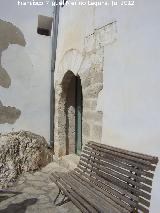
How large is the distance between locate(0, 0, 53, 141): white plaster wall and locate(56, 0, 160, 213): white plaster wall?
2.36 m

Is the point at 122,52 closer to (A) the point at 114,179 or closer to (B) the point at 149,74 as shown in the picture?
(B) the point at 149,74

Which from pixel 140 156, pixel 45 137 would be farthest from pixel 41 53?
pixel 140 156

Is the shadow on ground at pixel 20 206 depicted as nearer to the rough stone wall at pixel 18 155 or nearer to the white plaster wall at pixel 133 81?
the rough stone wall at pixel 18 155

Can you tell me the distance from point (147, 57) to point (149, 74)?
19cm

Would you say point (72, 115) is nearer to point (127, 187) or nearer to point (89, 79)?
point (89, 79)

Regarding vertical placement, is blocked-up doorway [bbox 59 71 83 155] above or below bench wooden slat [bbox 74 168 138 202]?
above

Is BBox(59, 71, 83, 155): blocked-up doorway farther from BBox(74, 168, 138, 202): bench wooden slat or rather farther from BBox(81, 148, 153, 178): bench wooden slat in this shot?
BBox(74, 168, 138, 202): bench wooden slat

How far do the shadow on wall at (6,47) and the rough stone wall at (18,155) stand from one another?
49 centimetres

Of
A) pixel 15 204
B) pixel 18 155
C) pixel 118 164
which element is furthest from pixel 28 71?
pixel 118 164

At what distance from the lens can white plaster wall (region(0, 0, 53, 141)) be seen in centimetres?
598

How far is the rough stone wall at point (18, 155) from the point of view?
15.9ft

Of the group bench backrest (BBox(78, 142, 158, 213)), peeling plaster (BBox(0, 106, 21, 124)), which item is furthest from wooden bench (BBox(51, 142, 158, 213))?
peeling plaster (BBox(0, 106, 21, 124))

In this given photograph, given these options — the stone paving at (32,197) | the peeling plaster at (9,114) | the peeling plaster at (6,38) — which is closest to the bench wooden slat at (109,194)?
the stone paving at (32,197)

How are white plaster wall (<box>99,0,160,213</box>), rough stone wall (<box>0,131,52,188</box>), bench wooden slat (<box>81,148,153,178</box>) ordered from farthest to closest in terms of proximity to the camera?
rough stone wall (<box>0,131,52,188</box>), white plaster wall (<box>99,0,160,213</box>), bench wooden slat (<box>81,148,153,178</box>)
